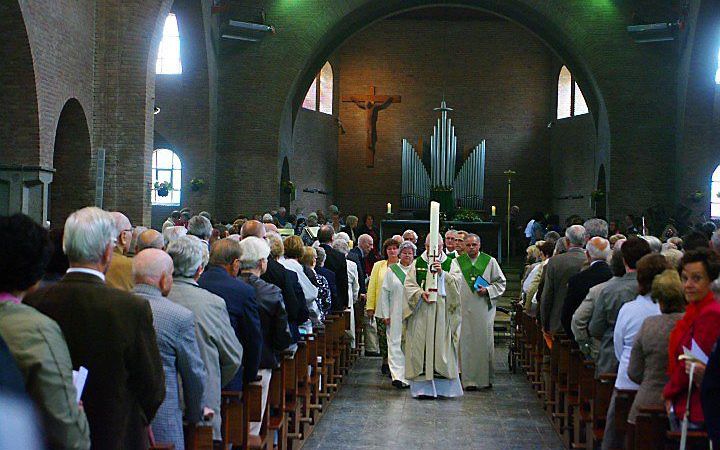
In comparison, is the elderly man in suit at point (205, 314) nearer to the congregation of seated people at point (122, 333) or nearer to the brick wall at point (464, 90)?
the congregation of seated people at point (122, 333)

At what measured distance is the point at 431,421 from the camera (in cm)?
948

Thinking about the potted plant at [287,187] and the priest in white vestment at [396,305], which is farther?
the potted plant at [287,187]

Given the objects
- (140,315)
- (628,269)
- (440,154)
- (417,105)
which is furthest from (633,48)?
(140,315)

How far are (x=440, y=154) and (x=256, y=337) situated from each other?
2231 cm

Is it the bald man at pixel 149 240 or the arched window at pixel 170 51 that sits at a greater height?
the arched window at pixel 170 51

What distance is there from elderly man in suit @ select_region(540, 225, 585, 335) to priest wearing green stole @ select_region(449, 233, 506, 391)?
1726mm

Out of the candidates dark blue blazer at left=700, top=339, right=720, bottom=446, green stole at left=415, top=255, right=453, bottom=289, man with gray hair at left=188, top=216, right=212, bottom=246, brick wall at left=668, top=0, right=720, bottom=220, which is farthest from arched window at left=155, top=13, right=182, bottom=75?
dark blue blazer at left=700, top=339, right=720, bottom=446

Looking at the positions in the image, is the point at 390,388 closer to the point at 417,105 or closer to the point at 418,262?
the point at 418,262

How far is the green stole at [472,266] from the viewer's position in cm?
1145

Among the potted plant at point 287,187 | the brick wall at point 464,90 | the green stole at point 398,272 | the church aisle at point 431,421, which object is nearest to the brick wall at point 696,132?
the brick wall at point 464,90

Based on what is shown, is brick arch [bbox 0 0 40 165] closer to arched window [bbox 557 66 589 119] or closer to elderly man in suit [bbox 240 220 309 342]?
elderly man in suit [bbox 240 220 309 342]

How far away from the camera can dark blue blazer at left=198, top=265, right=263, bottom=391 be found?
19.6 ft

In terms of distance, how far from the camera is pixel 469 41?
30.3 metres

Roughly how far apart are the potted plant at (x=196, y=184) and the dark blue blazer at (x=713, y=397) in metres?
19.1
